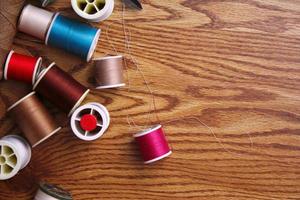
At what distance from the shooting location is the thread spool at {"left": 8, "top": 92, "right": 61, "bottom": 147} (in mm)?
1277

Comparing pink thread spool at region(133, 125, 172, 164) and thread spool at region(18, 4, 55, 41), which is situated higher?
thread spool at region(18, 4, 55, 41)

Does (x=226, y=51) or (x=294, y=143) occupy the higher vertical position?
(x=226, y=51)

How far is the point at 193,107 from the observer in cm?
135

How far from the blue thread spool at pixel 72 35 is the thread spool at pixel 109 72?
0.04m

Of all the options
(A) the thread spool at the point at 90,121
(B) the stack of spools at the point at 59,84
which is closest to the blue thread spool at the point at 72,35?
(B) the stack of spools at the point at 59,84

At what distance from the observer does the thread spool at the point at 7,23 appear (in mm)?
1241

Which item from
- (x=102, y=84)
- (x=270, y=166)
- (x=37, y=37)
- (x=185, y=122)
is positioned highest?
(x=37, y=37)

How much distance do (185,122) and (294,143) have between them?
0.28 meters

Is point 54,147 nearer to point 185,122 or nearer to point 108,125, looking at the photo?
point 108,125

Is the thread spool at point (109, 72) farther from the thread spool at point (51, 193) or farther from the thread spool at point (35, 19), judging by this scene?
the thread spool at point (51, 193)

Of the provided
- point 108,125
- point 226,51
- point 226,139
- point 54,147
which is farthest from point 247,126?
point 54,147

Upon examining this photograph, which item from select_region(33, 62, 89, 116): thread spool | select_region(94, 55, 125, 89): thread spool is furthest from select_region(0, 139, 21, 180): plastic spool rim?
select_region(94, 55, 125, 89): thread spool

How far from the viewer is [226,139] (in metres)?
1.36

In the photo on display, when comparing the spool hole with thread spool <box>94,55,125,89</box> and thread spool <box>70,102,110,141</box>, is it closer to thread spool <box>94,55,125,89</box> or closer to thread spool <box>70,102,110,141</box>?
thread spool <box>70,102,110,141</box>
